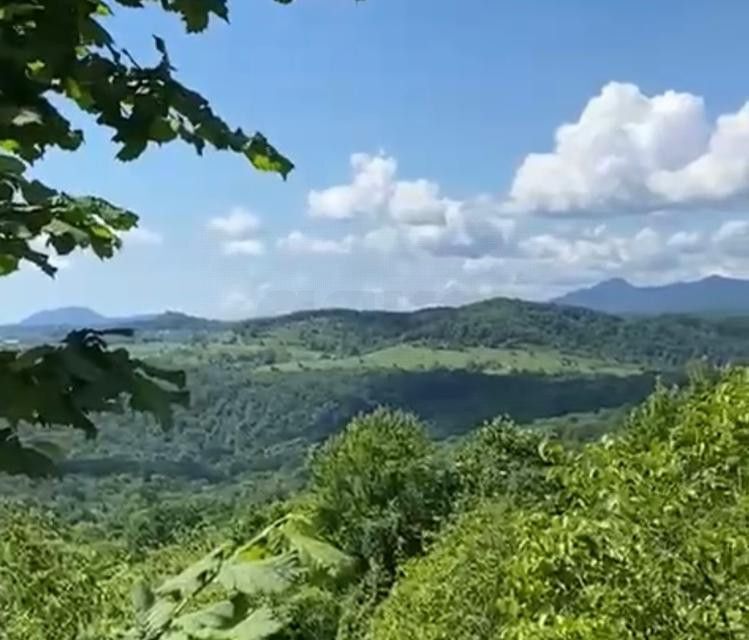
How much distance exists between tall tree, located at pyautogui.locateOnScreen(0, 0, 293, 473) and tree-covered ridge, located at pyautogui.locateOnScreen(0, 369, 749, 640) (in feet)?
1.95

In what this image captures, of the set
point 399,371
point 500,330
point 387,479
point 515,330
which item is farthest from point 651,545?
point 515,330

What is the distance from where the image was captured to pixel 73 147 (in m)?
1.58

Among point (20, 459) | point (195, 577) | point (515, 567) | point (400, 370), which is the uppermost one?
point (20, 459)

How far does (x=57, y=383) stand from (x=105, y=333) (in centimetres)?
10

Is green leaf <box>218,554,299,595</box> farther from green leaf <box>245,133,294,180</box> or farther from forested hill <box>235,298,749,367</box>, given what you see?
forested hill <box>235,298,749,367</box>

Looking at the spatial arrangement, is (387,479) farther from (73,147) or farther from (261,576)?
(73,147)

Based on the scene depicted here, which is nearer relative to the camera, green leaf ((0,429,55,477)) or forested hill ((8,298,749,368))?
green leaf ((0,429,55,477))

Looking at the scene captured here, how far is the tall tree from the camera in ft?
4.73

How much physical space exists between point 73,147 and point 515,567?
6.11 meters

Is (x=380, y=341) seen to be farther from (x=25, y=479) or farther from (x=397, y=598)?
(x=25, y=479)

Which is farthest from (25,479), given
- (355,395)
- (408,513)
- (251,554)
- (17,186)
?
(355,395)

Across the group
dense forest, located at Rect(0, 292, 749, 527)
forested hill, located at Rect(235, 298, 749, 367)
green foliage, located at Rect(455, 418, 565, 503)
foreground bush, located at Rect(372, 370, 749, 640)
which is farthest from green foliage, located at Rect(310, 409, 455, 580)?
forested hill, located at Rect(235, 298, 749, 367)

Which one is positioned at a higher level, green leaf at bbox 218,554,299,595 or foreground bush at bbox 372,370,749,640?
green leaf at bbox 218,554,299,595

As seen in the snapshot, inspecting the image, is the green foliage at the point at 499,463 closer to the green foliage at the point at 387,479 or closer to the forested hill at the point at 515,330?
the green foliage at the point at 387,479
